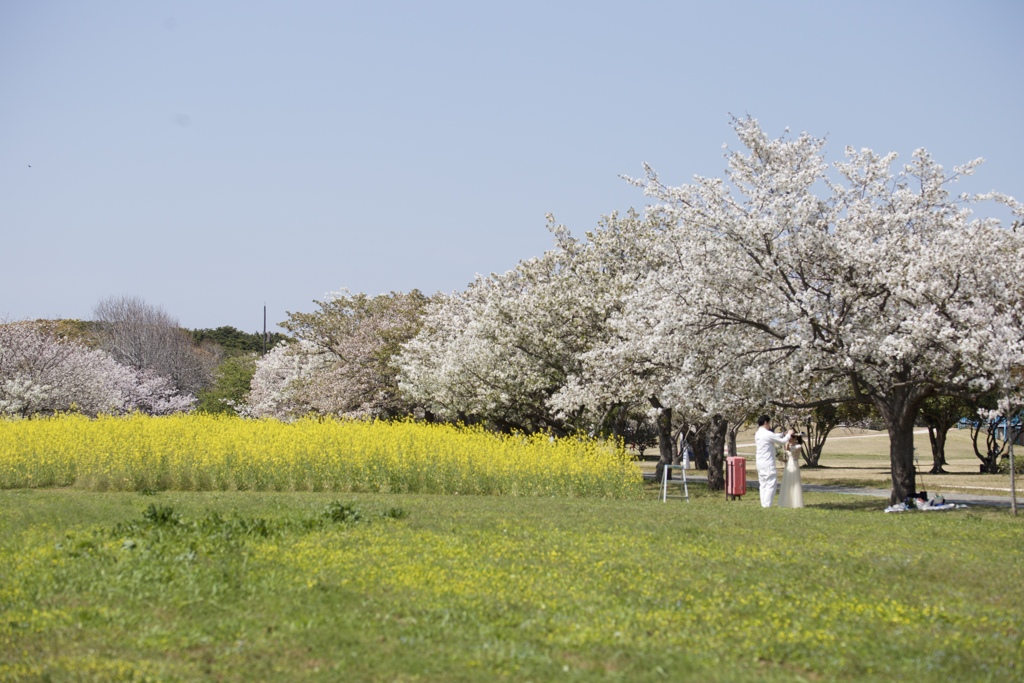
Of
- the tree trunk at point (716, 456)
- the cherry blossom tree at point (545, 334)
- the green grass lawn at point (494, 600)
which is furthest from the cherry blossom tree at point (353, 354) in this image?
the green grass lawn at point (494, 600)

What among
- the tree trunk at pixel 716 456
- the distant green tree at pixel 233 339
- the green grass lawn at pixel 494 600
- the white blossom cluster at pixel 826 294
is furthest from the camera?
the distant green tree at pixel 233 339

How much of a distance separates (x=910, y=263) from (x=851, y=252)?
106 cm

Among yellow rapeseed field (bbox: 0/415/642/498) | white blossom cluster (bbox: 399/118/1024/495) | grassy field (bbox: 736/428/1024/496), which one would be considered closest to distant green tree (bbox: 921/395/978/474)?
grassy field (bbox: 736/428/1024/496)

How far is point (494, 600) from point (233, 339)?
10323 cm

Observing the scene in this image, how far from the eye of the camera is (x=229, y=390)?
61.6m

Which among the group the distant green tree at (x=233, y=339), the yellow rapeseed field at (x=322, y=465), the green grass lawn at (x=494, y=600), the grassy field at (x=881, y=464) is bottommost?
the grassy field at (x=881, y=464)

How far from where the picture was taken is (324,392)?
3972 centimetres

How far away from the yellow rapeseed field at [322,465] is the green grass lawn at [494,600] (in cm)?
694

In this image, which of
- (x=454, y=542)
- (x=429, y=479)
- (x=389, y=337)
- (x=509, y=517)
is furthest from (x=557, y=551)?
(x=389, y=337)

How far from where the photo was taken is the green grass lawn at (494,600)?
670 centimetres

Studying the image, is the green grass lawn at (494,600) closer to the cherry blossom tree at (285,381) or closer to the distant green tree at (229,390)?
the cherry blossom tree at (285,381)

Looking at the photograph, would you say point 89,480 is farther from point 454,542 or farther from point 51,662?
point 51,662

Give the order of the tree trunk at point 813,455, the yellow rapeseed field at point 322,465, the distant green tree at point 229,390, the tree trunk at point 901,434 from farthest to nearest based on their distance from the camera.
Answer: the distant green tree at point 229,390 < the tree trunk at point 813,455 < the yellow rapeseed field at point 322,465 < the tree trunk at point 901,434

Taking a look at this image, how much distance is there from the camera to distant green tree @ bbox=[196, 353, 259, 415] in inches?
2343
